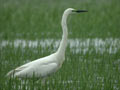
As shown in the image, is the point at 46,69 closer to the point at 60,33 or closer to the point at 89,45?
the point at 89,45

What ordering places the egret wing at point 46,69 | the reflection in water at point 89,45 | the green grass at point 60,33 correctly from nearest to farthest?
the green grass at point 60,33 < the egret wing at point 46,69 < the reflection in water at point 89,45

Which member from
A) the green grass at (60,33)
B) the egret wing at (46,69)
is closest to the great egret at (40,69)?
the egret wing at (46,69)

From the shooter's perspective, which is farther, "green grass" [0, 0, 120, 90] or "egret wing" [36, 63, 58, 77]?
"egret wing" [36, 63, 58, 77]

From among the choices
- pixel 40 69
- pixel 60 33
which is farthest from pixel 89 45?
pixel 40 69

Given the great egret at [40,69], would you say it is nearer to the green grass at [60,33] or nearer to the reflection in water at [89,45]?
the green grass at [60,33]

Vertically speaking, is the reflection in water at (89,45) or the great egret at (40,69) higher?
the great egret at (40,69)

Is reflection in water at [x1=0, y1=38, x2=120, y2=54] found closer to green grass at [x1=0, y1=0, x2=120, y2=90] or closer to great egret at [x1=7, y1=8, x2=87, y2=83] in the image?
green grass at [x1=0, y1=0, x2=120, y2=90]

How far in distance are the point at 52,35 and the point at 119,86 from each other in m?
7.22

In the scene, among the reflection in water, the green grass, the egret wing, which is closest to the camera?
the green grass

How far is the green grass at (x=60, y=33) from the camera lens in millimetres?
7293

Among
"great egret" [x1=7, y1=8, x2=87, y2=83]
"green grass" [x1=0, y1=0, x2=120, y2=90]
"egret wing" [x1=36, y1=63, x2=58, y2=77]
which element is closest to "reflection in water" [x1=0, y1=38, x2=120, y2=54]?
"green grass" [x1=0, y1=0, x2=120, y2=90]

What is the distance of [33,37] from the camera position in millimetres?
14109

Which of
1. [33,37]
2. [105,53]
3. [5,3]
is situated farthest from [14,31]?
[5,3]

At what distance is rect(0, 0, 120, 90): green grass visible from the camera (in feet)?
23.9
